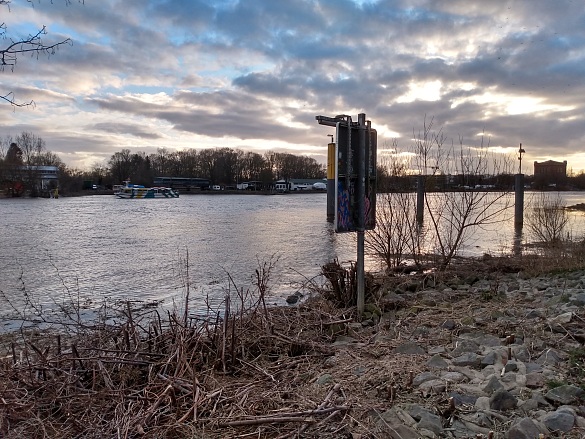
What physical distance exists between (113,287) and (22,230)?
1796 centimetres

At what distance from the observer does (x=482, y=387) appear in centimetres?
405

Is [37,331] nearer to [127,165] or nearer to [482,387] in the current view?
[482,387]

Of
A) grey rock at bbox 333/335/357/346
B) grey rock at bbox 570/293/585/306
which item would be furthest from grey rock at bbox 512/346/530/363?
grey rock at bbox 570/293/585/306

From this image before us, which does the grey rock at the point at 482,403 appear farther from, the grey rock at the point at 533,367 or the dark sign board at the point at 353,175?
the dark sign board at the point at 353,175

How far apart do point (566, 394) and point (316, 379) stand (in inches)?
81.8

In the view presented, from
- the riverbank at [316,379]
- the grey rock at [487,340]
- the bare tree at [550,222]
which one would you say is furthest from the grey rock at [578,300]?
Answer: the bare tree at [550,222]

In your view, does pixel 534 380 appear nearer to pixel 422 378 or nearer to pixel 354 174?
pixel 422 378

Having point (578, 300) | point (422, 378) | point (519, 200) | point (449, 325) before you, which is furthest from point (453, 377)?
point (519, 200)

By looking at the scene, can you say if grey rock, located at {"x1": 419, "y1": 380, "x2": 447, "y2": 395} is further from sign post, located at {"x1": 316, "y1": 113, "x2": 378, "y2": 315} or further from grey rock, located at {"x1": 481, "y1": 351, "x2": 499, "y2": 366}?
sign post, located at {"x1": 316, "y1": 113, "x2": 378, "y2": 315}

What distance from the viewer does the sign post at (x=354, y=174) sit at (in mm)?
6039

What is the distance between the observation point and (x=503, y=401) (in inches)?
145

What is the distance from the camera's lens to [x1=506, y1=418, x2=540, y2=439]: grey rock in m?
3.17

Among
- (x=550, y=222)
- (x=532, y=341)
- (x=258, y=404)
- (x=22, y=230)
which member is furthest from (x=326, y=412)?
(x=22, y=230)

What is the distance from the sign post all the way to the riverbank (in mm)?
1356
